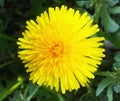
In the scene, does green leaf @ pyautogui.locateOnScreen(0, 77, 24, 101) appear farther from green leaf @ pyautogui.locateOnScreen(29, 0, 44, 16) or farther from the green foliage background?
green leaf @ pyautogui.locateOnScreen(29, 0, 44, 16)

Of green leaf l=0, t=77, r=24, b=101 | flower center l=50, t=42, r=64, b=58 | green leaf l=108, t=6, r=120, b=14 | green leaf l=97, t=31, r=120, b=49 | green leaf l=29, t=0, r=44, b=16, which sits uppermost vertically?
green leaf l=29, t=0, r=44, b=16

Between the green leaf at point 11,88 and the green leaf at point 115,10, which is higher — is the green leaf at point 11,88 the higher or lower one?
the lower one

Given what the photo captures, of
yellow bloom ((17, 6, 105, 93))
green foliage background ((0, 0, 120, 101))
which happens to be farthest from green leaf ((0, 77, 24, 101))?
yellow bloom ((17, 6, 105, 93))

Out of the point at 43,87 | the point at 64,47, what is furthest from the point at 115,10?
the point at 43,87

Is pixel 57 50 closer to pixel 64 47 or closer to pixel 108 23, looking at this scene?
pixel 64 47

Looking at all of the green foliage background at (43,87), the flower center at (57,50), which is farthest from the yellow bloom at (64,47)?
the green foliage background at (43,87)

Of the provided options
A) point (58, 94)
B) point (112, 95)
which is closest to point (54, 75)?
point (58, 94)

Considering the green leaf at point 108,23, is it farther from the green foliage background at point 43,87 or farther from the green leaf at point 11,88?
the green leaf at point 11,88

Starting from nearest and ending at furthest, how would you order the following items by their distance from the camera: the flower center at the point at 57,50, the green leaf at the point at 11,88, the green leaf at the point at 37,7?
the flower center at the point at 57,50 < the green leaf at the point at 11,88 < the green leaf at the point at 37,7
